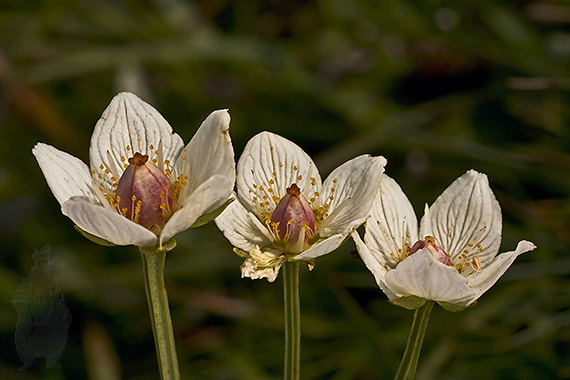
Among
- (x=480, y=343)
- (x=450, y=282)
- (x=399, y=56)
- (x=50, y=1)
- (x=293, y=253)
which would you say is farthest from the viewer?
(x=399, y=56)

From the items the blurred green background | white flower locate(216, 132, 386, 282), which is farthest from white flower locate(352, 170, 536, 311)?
the blurred green background

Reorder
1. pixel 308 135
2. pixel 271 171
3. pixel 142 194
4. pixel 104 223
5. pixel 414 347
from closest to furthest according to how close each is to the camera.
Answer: pixel 104 223
pixel 414 347
pixel 142 194
pixel 271 171
pixel 308 135

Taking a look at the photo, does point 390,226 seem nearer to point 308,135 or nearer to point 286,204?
point 286,204

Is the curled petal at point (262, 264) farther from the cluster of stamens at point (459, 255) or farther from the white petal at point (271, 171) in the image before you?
the cluster of stamens at point (459, 255)

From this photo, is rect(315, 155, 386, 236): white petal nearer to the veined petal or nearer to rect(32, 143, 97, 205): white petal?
the veined petal

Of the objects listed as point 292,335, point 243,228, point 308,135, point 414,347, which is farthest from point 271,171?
point 308,135

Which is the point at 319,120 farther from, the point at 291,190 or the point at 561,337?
the point at 291,190

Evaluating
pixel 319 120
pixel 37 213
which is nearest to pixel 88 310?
pixel 37 213
